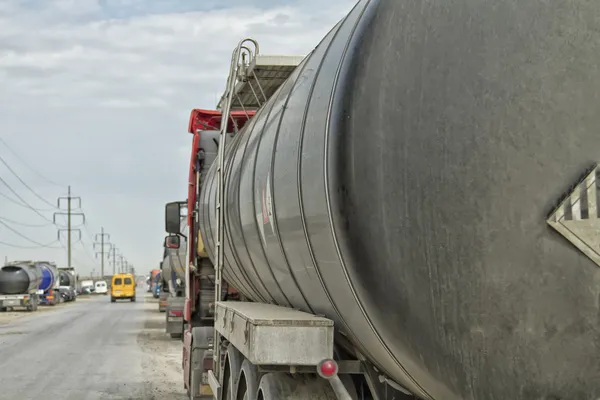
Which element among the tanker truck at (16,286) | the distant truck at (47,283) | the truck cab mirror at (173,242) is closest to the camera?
the truck cab mirror at (173,242)

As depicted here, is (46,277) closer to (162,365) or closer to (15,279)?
(15,279)

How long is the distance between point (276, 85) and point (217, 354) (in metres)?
2.29

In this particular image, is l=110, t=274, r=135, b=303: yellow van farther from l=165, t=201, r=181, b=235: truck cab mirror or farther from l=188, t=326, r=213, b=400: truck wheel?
l=188, t=326, r=213, b=400: truck wheel

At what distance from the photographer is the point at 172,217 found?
10.6 meters

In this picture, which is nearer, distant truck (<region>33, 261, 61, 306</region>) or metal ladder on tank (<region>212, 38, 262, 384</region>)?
metal ladder on tank (<region>212, 38, 262, 384</region>)

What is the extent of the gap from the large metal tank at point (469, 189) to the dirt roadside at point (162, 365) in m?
9.25

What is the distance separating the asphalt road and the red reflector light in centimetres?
876

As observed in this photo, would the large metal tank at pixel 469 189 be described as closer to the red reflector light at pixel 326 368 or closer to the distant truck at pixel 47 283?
the red reflector light at pixel 326 368

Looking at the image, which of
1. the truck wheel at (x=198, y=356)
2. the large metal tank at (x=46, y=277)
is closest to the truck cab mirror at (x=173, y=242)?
the truck wheel at (x=198, y=356)

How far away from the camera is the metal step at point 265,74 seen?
6465mm

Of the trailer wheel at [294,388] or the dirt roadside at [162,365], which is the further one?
the dirt roadside at [162,365]

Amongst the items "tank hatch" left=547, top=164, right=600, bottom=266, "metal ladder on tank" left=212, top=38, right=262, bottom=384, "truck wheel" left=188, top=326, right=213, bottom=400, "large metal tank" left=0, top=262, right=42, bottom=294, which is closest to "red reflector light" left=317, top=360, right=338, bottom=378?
"tank hatch" left=547, top=164, right=600, bottom=266

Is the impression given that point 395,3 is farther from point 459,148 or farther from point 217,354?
point 217,354

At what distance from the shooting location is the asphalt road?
39.9 feet
